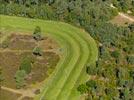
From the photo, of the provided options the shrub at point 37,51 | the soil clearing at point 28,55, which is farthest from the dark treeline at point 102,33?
the shrub at point 37,51

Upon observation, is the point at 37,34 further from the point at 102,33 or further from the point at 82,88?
the point at 82,88

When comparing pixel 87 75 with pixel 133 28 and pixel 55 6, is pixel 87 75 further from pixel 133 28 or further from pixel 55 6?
pixel 55 6

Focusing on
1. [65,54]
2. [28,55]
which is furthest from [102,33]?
[28,55]

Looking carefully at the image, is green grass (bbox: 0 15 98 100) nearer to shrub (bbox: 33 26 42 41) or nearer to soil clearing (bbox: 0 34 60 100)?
soil clearing (bbox: 0 34 60 100)

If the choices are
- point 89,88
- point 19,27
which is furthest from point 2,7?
point 89,88

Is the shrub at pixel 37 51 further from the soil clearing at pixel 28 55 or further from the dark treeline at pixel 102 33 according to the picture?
the dark treeline at pixel 102 33

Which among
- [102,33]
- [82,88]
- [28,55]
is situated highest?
[102,33]

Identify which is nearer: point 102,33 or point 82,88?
point 82,88
